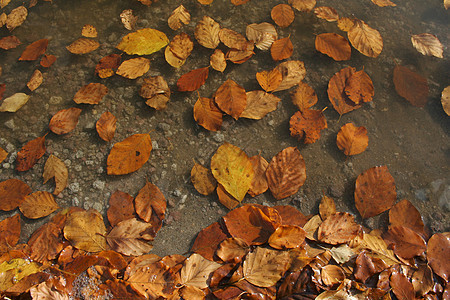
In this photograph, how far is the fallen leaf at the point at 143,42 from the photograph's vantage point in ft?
7.47

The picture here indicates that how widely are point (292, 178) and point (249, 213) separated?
0.35 metres

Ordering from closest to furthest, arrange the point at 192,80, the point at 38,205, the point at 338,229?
the point at 338,229 → the point at 38,205 → the point at 192,80

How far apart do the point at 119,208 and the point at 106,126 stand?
20.8 inches

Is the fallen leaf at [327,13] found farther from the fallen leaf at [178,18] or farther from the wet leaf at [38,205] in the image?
the wet leaf at [38,205]

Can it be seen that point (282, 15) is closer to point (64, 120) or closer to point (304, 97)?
point (304, 97)

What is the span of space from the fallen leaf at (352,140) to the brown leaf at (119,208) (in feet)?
4.26

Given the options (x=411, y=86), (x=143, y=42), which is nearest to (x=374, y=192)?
(x=411, y=86)

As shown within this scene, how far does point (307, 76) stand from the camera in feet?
7.47

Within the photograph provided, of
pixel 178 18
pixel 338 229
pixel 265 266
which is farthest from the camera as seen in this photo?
pixel 178 18

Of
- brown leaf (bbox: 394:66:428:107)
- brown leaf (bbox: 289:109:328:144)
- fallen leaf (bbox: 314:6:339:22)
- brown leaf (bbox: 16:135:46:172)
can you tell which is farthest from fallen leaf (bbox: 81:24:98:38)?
brown leaf (bbox: 394:66:428:107)

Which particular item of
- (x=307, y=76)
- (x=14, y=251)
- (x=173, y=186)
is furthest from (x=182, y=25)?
(x=14, y=251)

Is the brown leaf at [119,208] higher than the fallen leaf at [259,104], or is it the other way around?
the fallen leaf at [259,104]

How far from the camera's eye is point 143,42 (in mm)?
2301

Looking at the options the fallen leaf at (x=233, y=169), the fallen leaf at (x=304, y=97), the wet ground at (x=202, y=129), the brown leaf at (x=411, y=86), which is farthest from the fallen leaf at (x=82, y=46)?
the brown leaf at (x=411, y=86)
